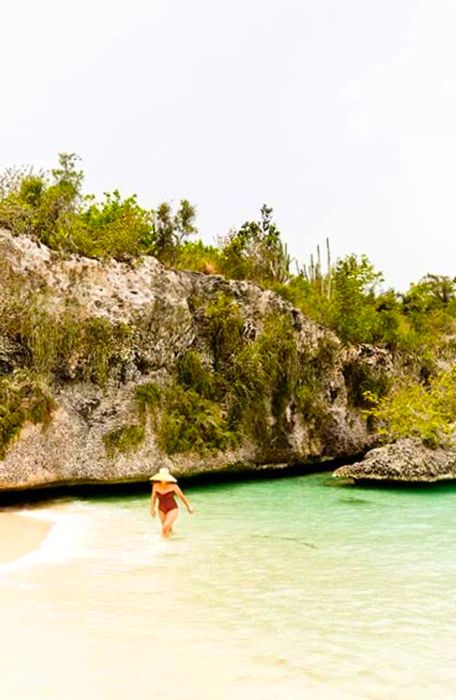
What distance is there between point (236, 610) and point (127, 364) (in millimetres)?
10125

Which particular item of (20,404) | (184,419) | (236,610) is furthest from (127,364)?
(236,610)

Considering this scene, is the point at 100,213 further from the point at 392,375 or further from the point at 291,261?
the point at 392,375

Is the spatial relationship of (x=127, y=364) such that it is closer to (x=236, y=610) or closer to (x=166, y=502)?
(x=166, y=502)

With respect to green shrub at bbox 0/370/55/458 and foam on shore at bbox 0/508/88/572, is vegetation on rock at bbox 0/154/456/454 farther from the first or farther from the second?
foam on shore at bbox 0/508/88/572

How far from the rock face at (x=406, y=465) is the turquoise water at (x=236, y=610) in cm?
460

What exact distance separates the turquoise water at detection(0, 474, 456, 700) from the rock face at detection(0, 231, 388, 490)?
3352 millimetres

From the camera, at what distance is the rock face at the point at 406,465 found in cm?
1642

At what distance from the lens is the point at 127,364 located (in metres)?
16.1

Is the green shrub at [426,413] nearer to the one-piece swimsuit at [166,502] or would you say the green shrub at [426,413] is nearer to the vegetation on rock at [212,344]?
the vegetation on rock at [212,344]

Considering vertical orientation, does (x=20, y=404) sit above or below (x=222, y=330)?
below

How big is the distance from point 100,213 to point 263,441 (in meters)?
10.5

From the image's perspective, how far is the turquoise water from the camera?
4.86m

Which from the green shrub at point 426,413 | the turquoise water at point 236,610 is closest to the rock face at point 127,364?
the green shrub at point 426,413

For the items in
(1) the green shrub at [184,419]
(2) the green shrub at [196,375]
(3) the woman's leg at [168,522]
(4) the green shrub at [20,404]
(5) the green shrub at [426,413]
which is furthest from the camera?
(2) the green shrub at [196,375]
